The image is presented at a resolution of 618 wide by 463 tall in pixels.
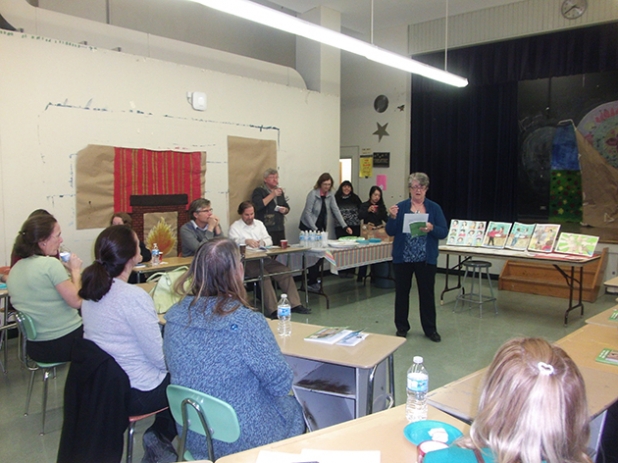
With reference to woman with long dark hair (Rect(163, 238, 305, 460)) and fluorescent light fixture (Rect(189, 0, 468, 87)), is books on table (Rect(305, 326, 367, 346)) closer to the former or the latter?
woman with long dark hair (Rect(163, 238, 305, 460))

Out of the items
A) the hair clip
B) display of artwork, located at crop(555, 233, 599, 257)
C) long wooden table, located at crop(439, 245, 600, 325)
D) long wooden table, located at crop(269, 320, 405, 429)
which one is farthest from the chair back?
display of artwork, located at crop(555, 233, 599, 257)

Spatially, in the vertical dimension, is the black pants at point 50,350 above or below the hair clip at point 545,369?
below

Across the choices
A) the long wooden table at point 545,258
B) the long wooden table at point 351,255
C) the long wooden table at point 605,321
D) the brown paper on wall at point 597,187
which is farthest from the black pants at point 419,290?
the brown paper on wall at point 597,187

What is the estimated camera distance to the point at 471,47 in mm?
7414

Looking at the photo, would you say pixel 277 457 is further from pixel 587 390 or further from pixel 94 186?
pixel 94 186

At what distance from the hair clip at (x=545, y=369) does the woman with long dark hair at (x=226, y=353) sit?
3.10 feet

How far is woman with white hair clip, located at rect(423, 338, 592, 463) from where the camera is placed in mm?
1021

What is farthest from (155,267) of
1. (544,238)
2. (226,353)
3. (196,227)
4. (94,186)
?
(544,238)

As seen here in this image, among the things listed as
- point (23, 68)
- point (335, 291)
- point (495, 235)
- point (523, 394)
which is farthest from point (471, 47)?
point (523, 394)

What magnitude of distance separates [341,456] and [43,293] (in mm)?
2153

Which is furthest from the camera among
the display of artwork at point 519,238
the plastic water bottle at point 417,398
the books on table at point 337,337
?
the display of artwork at point 519,238

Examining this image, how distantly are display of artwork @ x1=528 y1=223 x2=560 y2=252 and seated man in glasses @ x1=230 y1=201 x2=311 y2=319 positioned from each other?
9.04ft

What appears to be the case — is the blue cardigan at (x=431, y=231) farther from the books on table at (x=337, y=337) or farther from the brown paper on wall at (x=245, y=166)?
the brown paper on wall at (x=245, y=166)

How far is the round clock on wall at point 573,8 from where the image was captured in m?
6.39
